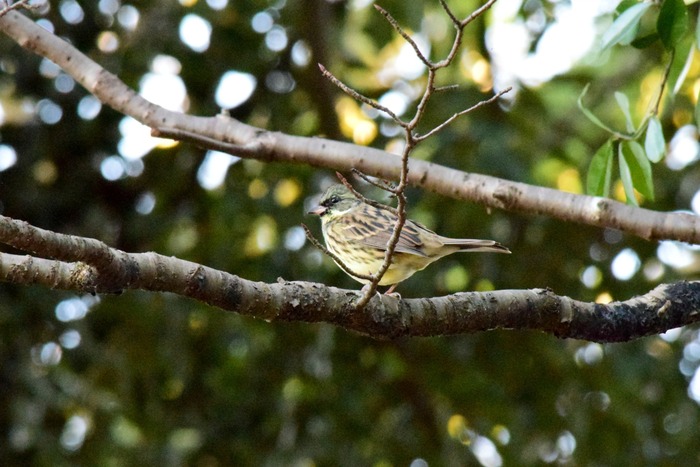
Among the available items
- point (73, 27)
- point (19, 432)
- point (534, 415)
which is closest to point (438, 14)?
point (73, 27)

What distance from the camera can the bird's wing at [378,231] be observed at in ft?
15.8

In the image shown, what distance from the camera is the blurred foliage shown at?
593cm

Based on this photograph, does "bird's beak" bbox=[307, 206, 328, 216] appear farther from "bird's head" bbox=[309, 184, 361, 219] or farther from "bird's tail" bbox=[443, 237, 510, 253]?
"bird's tail" bbox=[443, 237, 510, 253]

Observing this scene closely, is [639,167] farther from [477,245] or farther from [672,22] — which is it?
[477,245]

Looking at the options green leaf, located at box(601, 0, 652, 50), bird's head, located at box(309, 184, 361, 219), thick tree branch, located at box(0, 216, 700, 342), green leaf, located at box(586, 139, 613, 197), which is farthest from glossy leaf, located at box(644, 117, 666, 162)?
bird's head, located at box(309, 184, 361, 219)

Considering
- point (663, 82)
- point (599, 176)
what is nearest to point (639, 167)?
point (599, 176)

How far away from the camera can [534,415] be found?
6473mm

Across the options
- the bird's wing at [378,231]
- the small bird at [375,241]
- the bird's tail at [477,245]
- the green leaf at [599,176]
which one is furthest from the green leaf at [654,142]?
the bird's wing at [378,231]

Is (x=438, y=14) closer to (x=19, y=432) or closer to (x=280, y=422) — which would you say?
(x=280, y=422)

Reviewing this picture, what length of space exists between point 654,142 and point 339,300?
1325 millimetres

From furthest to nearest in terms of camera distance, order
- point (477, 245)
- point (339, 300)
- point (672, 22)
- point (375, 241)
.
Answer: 1. point (375, 241)
2. point (477, 245)
3. point (672, 22)
4. point (339, 300)

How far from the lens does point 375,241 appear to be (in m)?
5.20

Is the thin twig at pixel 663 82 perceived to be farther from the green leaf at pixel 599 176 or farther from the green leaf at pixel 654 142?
the green leaf at pixel 599 176

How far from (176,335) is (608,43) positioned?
3485mm
